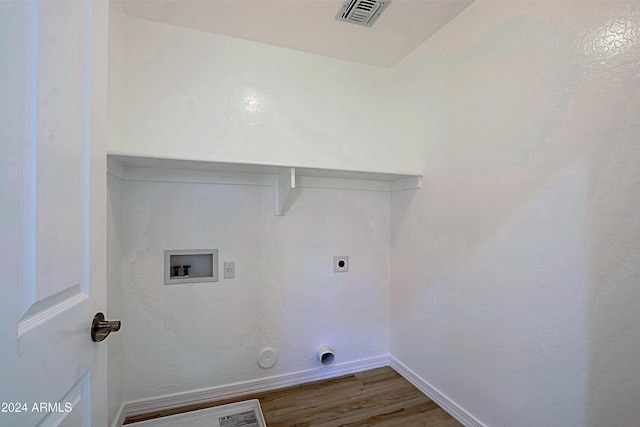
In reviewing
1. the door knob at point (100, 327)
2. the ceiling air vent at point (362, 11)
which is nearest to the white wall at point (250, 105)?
the ceiling air vent at point (362, 11)

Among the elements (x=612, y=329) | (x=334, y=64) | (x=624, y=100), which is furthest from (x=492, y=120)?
(x=334, y=64)

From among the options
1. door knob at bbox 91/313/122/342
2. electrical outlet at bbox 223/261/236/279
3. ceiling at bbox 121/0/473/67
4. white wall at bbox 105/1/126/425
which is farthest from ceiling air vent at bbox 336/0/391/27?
door knob at bbox 91/313/122/342

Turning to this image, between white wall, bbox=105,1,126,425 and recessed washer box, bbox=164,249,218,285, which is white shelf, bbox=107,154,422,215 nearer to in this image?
white wall, bbox=105,1,126,425

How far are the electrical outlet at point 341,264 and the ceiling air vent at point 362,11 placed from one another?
1525mm

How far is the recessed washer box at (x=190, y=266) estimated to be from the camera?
1.73 meters

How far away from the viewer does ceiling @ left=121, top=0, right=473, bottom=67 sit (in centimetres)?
155

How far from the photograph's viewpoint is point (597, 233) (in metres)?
1.05

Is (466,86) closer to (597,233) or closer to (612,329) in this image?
(597,233)

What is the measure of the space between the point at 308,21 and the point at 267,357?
2.14m

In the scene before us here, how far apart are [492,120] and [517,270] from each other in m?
0.75

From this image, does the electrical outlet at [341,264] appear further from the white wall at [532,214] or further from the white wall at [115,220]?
the white wall at [115,220]

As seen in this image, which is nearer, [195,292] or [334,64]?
[195,292]

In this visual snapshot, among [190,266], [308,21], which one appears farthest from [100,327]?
[308,21]

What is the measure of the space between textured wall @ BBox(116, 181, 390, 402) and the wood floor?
0.46ft
